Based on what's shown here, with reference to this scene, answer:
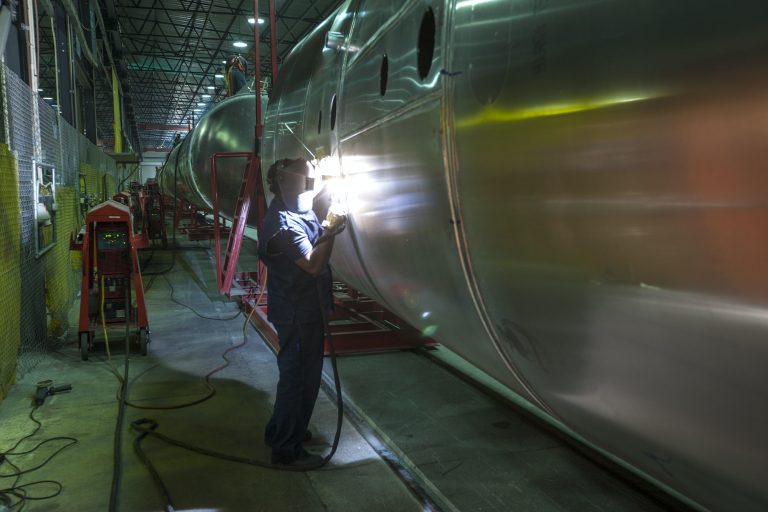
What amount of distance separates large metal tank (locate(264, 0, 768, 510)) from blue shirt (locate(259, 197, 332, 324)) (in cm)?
146

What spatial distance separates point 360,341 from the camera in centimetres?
562

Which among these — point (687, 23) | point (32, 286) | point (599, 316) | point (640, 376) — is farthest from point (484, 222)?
point (32, 286)

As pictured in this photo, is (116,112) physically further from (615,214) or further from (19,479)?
(615,214)

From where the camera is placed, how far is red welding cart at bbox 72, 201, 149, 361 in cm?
548

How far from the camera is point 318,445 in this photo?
3.65 meters

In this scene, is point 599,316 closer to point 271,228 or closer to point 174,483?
point 271,228

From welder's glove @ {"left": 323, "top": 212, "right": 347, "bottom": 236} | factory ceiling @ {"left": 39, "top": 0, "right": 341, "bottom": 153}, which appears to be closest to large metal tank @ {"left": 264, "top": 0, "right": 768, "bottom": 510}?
welder's glove @ {"left": 323, "top": 212, "right": 347, "bottom": 236}

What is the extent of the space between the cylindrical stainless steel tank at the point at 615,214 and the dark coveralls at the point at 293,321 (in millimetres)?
1504

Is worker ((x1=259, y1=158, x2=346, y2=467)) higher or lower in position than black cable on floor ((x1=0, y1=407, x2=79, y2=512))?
higher

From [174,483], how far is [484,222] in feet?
8.75

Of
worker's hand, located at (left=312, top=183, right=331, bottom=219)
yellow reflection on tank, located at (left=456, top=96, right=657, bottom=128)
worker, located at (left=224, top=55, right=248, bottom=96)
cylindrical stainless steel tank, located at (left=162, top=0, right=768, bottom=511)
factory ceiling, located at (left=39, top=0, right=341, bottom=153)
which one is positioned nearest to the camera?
cylindrical stainless steel tank, located at (left=162, top=0, right=768, bottom=511)

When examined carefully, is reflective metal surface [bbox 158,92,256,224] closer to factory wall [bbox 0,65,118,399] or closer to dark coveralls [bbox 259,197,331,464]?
factory wall [bbox 0,65,118,399]

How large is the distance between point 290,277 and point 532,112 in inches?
89.7

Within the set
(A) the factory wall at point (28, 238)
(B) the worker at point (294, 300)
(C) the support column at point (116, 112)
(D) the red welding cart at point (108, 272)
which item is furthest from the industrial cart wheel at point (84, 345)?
(C) the support column at point (116, 112)
